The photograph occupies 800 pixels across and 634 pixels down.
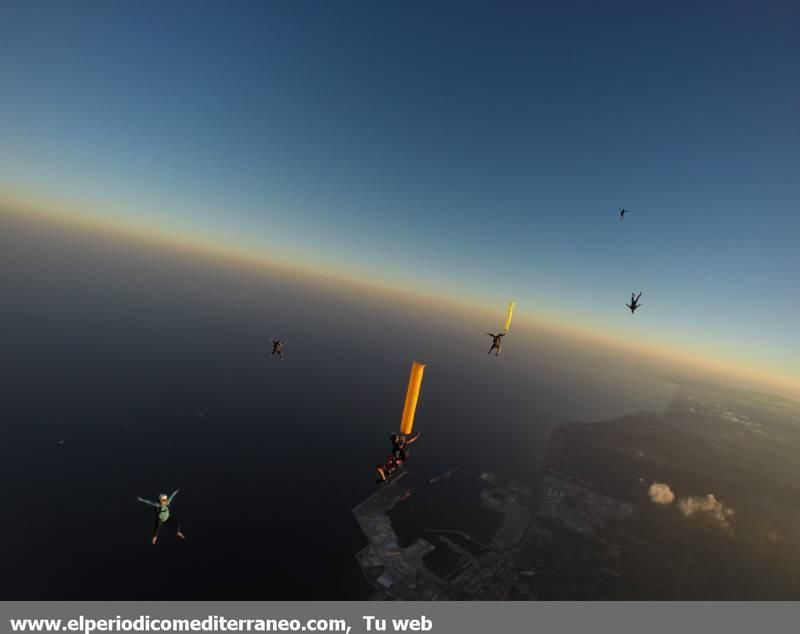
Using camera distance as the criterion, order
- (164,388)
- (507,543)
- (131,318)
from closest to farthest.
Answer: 1. (507,543)
2. (164,388)
3. (131,318)

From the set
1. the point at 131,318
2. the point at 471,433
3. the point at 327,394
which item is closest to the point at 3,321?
the point at 131,318

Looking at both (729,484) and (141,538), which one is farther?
(729,484)

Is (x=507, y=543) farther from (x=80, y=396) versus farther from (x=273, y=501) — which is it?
(x=80, y=396)

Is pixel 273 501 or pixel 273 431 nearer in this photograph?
pixel 273 501
